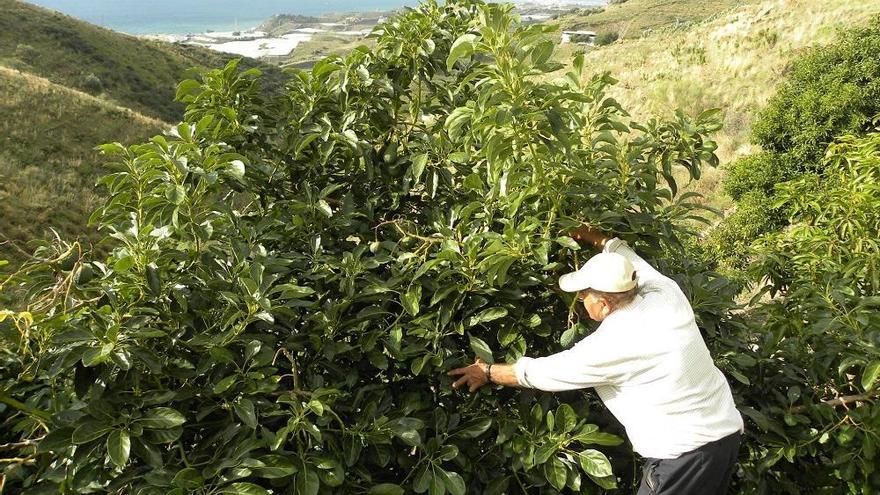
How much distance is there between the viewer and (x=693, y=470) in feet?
6.76

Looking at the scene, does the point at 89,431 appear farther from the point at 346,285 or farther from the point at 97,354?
the point at 346,285

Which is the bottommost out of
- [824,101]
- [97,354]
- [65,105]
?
[65,105]

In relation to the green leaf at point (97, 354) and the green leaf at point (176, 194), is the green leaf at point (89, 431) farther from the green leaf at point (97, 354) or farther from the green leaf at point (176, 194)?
the green leaf at point (176, 194)

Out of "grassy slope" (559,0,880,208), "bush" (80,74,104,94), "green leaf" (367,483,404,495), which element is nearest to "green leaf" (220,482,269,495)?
"green leaf" (367,483,404,495)

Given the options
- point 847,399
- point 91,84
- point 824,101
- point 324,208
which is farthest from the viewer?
point 91,84

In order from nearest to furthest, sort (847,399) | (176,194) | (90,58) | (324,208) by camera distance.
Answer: (176,194)
(324,208)
(847,399)
(90,58)

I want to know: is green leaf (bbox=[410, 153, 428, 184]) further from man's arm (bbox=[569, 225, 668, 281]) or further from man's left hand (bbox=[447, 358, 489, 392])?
man's left hand (bbox=[447, 358, 489, 392])

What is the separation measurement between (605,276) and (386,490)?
1.02 metres

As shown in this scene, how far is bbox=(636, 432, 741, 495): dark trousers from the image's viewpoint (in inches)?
80.8

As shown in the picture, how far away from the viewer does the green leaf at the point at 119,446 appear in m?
1.49

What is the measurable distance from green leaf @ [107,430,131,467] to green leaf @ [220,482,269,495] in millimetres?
270

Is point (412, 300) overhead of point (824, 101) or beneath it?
overhead

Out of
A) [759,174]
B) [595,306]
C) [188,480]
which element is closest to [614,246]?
[595,306]

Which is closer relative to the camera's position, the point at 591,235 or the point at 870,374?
the point at 870,374
